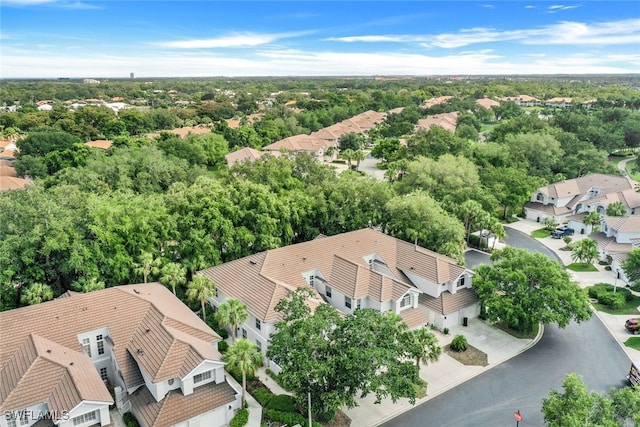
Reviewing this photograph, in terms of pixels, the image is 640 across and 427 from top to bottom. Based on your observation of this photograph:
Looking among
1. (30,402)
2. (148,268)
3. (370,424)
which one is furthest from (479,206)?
(30,402)

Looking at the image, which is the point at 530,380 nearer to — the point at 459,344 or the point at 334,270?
the point at 459,344

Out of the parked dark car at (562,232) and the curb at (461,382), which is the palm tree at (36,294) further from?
the parked dark car at (562,232)

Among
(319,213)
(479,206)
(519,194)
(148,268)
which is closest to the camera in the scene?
(148,268)

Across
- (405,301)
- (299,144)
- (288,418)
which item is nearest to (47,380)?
(288,418)

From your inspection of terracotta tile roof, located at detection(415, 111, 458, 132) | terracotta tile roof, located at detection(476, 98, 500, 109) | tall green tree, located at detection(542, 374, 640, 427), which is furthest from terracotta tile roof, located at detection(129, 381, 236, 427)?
terracotta tile roof, located at detection(476, 98, 500, 109)

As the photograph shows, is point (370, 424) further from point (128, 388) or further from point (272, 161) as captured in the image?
point (272, 161)

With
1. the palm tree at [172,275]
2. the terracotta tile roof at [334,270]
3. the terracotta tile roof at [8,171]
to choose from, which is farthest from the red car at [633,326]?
the terracotta tile roof at [8,171]
